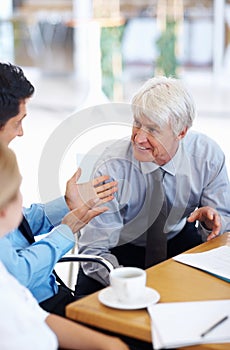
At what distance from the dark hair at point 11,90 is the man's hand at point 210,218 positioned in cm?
65

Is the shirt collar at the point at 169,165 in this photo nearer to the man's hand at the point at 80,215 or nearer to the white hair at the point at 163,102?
the white hair at the point at 163,102

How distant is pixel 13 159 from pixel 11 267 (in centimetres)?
39

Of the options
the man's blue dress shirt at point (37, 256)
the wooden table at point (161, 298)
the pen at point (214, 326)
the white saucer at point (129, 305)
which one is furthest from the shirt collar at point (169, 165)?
the pen at point (214, 326)

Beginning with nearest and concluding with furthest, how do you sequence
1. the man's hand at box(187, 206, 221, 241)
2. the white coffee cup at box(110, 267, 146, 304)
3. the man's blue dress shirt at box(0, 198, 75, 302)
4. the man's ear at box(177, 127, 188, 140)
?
the white coffee cup at box(110, 267, 146, 304) → the man's blue dress shirt at box(0, 198, 75, 302) → the man's hand at box(187, 206, 221, 241) → the man's ear at box(177, 127, 188, 140)

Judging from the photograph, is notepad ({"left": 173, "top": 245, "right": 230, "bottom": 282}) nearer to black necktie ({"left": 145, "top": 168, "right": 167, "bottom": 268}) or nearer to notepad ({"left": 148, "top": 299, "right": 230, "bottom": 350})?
notepad ({"left": 148, "top": 299, "right": 230, "bottom": 350})

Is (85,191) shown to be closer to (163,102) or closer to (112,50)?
(163,102)

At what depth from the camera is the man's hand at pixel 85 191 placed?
2035mm

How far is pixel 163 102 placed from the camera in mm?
2287

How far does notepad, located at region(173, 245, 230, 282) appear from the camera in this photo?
5.92 feet

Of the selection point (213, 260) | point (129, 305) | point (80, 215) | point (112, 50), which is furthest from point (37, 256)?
point (112, 50)

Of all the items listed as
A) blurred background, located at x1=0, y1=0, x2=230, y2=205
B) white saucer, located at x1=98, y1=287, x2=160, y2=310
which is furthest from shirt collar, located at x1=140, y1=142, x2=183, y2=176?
blurred background, located at x1=0, y1=0, x2=230, y2=205

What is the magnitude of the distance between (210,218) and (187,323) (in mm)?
755

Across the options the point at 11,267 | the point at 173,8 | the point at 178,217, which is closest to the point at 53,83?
the point at 173,8

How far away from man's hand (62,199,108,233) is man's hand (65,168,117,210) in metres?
0.02
